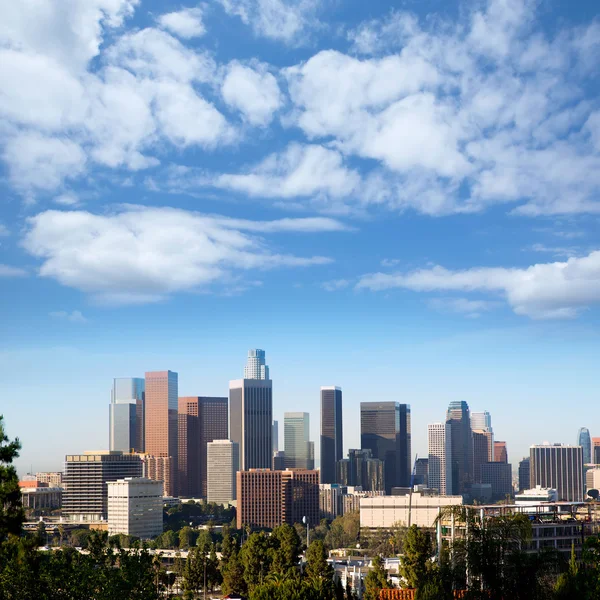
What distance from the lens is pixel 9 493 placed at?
3081 centimetres

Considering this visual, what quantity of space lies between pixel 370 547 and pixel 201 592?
78427 mm

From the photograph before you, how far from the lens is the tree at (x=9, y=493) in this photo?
30.2 metres

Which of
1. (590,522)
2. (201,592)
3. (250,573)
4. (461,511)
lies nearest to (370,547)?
(201,592)

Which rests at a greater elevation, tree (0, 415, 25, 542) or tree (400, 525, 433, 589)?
tree (0, 415, 25, 542)

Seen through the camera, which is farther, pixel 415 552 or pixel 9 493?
pixel 415 552

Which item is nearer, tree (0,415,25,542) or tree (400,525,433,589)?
tree (0,415,25,542)

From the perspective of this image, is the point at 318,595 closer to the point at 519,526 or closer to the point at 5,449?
the point at 519,526

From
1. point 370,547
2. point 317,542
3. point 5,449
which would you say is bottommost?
point 370,547

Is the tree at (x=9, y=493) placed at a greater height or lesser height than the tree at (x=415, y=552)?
greater

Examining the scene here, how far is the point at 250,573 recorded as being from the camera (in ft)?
272

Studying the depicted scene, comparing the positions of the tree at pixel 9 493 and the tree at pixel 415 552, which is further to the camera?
the tree at pixel 415 552

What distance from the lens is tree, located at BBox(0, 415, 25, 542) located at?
30.2 metres

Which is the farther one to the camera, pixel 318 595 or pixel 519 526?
pixel 318 595

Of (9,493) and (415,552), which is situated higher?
(9,493)
